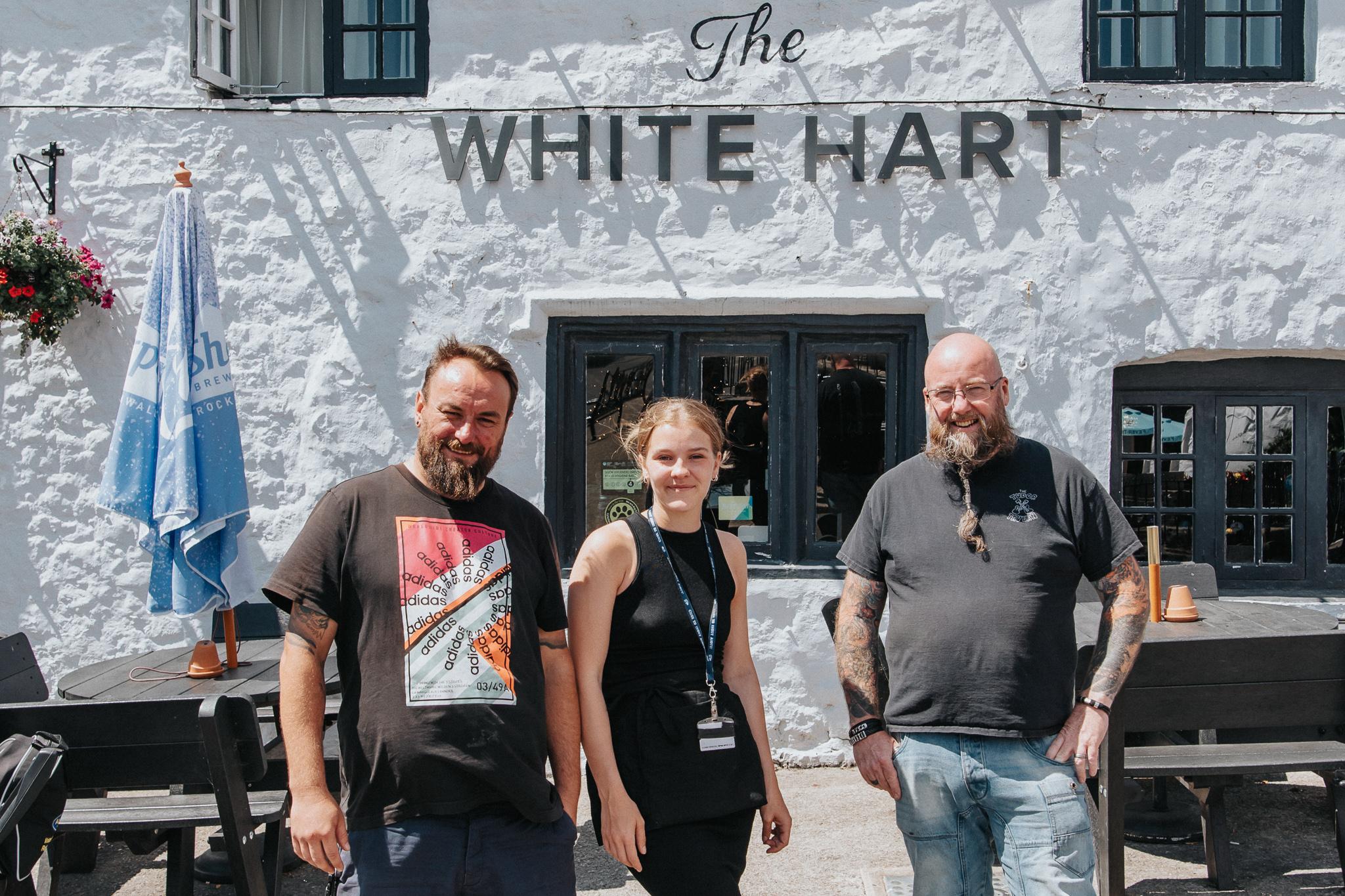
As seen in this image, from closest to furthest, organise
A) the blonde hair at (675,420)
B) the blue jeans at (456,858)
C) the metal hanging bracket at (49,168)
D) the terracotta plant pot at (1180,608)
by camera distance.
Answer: the blue jeans at (456,858) → the blonde hair at (675,420) → the terracotta plant pot at (1180,608) → the metal hanging bracket at (49,168)

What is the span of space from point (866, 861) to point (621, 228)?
3216 millimetres

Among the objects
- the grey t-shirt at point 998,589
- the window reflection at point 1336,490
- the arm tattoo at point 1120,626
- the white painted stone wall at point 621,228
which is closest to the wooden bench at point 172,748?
the grey t-shirt at point 998,589

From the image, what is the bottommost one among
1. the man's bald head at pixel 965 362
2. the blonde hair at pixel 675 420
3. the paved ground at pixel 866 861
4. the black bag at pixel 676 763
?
the paved ground at pixel 866 861

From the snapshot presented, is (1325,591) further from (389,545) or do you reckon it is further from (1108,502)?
(389,545)

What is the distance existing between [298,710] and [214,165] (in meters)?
4.30

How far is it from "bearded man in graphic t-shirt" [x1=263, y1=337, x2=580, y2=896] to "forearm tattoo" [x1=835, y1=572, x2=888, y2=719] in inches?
32.0

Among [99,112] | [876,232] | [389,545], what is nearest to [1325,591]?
[876,232]

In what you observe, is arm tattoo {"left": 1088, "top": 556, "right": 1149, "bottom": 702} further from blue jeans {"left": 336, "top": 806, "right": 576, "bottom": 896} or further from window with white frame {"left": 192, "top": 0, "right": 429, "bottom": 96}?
window with white frame {"left": 192, "top": 0, "right": 429, "bottom": 96}

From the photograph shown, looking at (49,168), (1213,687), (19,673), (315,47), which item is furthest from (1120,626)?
(49,168)

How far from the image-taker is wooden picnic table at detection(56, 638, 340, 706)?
4078mm

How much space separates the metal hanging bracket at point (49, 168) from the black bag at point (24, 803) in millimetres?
3753

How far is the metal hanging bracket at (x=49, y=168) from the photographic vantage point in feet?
18.8

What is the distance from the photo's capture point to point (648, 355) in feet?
19.2

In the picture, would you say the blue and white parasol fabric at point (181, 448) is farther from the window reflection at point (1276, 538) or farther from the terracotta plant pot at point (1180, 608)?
the window reflection at point (1276, 538)
